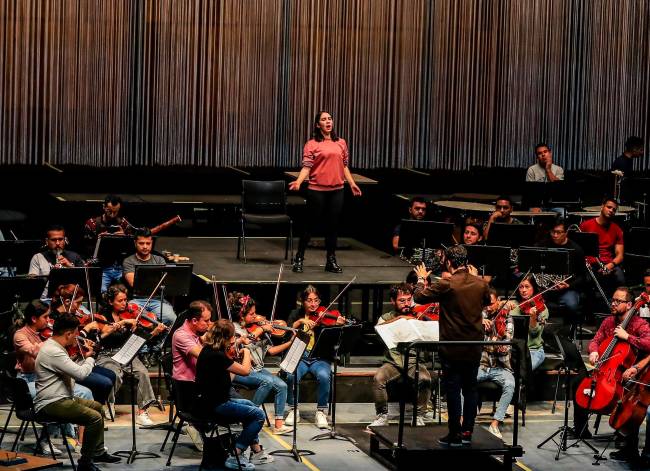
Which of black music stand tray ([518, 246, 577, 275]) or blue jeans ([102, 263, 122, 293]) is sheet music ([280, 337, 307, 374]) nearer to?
blue jeans ([102, 263, 122, 293])

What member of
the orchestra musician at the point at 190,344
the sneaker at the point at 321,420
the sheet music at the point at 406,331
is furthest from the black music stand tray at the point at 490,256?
the orchestra musician at the point at 190,344

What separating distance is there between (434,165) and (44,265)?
501 centimetres

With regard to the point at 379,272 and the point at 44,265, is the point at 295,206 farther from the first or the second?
the point at 44,265

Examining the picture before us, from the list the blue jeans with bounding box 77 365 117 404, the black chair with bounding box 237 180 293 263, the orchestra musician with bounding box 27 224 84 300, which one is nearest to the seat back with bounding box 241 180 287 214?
the black chair with bounding box 237 180 293 263

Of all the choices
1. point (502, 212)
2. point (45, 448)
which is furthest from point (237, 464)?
point (502, 212)

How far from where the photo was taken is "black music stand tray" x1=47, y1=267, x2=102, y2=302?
1062 centimetres

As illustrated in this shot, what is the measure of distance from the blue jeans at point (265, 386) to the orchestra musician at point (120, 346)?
0.65m

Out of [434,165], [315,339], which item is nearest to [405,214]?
[434,165]

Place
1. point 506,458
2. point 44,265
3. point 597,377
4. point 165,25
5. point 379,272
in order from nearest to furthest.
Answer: point 506,458 → point 597,377 → point 44,265 → point 379,272 → point 165,25

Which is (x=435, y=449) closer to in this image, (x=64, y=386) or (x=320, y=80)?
(x=64, y=386)

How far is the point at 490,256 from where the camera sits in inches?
458

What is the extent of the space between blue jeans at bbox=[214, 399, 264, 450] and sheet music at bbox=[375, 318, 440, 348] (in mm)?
1062

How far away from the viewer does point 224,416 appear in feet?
30.5

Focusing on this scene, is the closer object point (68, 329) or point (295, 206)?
point (68, 329)
